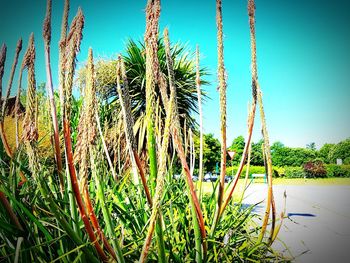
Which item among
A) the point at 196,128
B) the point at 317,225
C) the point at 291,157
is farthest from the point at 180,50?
the point at 291,157

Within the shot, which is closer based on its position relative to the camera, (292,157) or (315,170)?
(315,170)

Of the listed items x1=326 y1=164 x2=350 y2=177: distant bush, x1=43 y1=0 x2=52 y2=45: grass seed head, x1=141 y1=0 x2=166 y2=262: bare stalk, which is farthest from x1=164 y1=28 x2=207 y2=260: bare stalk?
x1=326 y1=164 x2=350 y2=177: distant bush

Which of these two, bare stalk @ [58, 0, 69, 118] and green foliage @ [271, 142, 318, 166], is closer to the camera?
bare stalk @ [58, 0, 69, 118]

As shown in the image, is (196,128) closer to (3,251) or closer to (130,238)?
(130,238)

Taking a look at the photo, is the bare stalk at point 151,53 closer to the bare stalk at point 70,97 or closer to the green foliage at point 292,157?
the bare stalk at point 70,97

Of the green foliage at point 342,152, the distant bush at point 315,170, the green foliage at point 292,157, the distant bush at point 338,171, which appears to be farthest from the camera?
the green foliage at point 292,157

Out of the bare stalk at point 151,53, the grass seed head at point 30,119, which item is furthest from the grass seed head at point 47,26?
the bare stalk at point 151,53

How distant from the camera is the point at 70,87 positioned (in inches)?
30.7

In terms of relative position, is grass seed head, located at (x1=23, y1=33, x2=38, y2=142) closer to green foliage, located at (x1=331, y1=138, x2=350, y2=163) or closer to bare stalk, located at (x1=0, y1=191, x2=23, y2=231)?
bare stalk, located at (x1=0, y1=191, x2=23, y2=231)

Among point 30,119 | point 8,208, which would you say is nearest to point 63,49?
point 30,119

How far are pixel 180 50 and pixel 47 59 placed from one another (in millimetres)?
8167

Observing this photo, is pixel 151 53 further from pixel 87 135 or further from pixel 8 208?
pixel 8 208

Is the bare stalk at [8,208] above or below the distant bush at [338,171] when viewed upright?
above

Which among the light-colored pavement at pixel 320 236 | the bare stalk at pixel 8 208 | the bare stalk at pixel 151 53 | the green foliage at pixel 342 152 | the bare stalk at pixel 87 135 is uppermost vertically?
the green foliage at pixel 342 152
